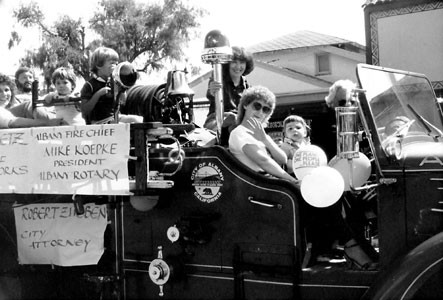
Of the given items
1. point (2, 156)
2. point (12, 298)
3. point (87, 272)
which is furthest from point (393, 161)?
point (12, 298)

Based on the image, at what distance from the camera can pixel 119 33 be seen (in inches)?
915

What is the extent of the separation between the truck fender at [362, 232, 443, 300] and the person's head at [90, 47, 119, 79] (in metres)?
2.79

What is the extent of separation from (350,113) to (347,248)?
0.91 m

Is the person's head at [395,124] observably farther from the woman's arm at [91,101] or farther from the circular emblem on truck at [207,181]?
the woman's arm at [91,101]

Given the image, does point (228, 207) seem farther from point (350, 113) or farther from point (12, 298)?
point (12, 298)

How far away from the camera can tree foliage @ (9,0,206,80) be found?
2155cm

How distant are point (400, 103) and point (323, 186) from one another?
933 millimetres

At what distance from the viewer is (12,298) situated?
4.96m

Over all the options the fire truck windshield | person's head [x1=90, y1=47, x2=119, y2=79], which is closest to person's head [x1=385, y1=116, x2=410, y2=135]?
the fire truck windshield

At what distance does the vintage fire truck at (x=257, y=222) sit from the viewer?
3707mm

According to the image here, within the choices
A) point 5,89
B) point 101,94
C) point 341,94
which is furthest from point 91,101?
point 341,94

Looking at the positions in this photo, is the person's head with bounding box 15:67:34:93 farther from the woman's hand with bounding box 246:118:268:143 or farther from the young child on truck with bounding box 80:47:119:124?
the woman's hand with bounding box 246:118:268:143

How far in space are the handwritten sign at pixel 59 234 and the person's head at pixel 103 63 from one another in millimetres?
1112

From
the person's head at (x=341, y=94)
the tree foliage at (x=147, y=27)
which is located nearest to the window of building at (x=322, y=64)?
the tree foliage at (x=147, y=27)
